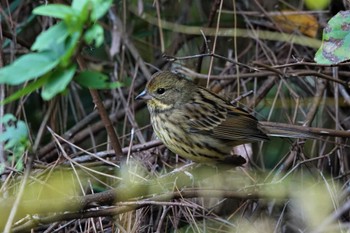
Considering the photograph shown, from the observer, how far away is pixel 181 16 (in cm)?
438

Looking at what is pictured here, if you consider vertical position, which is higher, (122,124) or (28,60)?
(28,60)

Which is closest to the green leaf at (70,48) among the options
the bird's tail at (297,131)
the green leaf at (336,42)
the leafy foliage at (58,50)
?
the leafy foliage at (58,50)

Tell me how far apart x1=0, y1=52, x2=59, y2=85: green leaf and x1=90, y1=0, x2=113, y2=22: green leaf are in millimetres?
120

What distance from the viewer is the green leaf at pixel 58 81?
1.38 metres

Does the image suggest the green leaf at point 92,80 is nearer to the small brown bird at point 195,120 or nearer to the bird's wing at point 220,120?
the small brown bird at point 195,120

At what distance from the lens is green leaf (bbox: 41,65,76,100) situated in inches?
54.2

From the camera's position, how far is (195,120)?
11.7 feet

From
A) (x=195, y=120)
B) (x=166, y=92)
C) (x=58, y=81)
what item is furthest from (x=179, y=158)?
(x=58, y=81)

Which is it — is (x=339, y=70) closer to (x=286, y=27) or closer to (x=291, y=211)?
(x=286, y=27)

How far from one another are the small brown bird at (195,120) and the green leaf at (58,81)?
72.5 inches

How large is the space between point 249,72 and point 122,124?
32.8 inches

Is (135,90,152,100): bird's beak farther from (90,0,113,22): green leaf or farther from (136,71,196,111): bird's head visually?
(90,0,113,22): green leaf

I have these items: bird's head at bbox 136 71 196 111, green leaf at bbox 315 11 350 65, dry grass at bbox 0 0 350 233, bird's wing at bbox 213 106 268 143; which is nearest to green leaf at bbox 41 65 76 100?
dry grass at bbox 0 0 350 233

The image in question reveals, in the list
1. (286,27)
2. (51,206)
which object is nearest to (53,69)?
(51,206)
